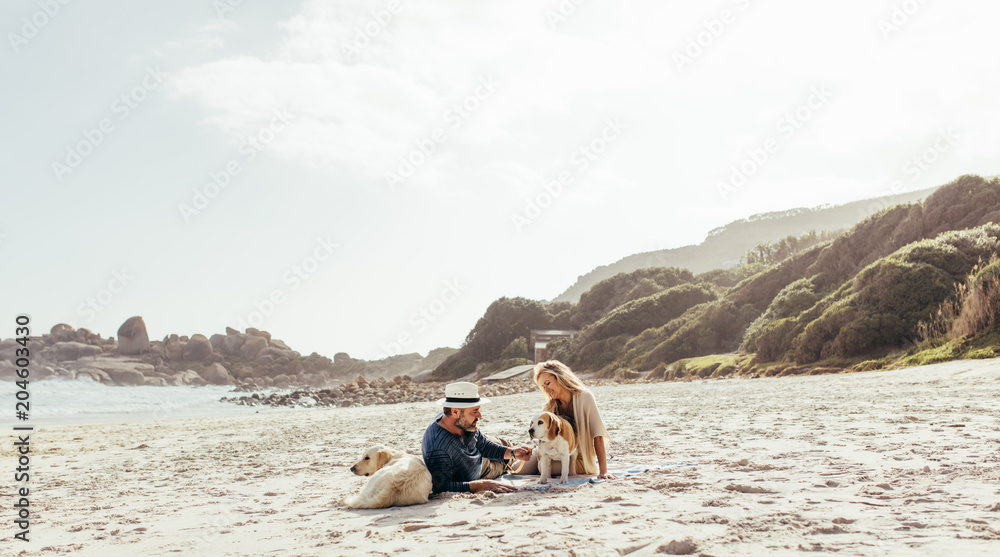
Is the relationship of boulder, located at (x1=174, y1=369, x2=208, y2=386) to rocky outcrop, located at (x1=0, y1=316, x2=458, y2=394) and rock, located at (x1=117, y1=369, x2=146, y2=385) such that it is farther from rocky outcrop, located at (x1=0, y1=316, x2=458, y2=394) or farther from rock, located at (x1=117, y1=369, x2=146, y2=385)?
rock, located at (x1=117, y1=369, x2=146, y2=385)

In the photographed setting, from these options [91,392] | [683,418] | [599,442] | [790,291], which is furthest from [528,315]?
[599,442]

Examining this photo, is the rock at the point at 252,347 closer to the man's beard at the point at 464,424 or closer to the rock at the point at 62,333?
the rock at the point at 62,333

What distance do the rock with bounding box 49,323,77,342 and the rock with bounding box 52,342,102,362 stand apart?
4.66 feet

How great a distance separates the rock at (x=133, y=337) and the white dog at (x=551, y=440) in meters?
76.4

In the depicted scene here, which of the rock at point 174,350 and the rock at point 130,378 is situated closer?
the rock at point 130,378

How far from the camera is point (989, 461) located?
450 cm

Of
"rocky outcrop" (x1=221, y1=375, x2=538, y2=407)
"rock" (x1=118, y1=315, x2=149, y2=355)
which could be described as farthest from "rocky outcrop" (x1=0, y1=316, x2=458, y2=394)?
"rocky outcrop" (x1=221, y1=375, x2=538, y2=407)

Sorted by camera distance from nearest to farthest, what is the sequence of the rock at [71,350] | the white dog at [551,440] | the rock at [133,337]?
the white dog at [551,440] → the rock at [71,350] → the rock at [133,337]

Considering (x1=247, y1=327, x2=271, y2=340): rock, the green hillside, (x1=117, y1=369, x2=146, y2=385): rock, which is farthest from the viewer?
(x1=247, y1=327, x2=271, y2=340): rock

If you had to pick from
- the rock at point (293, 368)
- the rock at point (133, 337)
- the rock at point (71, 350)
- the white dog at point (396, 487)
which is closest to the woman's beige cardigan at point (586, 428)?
the white dog at point (396, 487)

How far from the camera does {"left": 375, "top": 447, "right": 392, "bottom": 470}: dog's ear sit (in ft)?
17.0

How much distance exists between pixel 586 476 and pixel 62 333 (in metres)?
78.3

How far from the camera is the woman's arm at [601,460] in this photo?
4.96m

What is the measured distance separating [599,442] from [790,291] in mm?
24129
